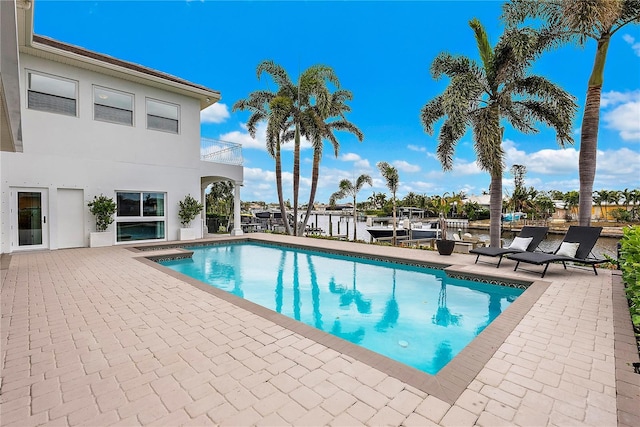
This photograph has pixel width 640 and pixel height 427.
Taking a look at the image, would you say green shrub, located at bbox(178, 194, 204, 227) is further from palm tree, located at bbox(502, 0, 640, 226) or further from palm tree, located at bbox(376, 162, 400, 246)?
palm tree, located at bbox(502, 0, 640, 226)

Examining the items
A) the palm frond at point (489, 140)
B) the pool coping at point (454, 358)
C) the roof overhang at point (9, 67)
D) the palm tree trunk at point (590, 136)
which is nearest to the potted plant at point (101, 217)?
the pool coping at point (454, 358)

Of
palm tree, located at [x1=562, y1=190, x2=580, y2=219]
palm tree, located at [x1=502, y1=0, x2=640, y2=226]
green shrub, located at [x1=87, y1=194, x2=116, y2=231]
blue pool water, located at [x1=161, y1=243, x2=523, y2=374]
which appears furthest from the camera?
palm tree, located at [x1=562, y1=190, x2=580, y2=219]

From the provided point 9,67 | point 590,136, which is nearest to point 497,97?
point 590,136

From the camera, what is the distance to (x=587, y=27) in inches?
358

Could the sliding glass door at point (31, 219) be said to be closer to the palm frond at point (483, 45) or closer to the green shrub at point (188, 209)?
the green shrub at point (188, 209)

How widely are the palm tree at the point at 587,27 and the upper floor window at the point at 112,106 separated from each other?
15041 millimetres

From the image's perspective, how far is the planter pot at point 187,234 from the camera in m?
14.6

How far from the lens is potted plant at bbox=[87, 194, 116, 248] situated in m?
11.7

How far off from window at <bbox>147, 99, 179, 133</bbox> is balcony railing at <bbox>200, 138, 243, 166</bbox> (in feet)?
6.98

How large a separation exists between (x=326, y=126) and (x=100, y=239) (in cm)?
1256

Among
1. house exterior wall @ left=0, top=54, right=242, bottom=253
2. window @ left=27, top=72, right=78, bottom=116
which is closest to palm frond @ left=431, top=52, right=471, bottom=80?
house exterior wall @ left=0, top=54, right=242, bottom=253

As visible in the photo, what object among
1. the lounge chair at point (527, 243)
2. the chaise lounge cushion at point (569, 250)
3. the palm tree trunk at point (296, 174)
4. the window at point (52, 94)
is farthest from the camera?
the palm tree trunk at point (296, 174)

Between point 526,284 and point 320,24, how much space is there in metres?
18.4

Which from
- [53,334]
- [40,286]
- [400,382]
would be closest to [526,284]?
[400,382]
